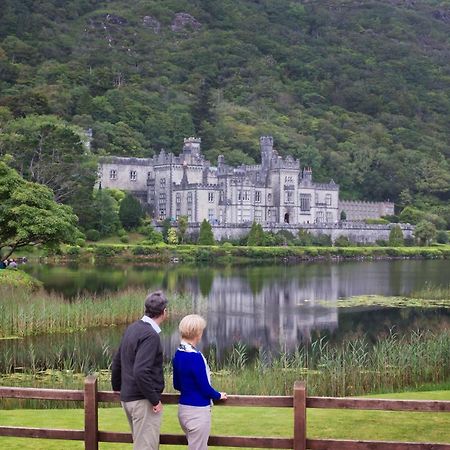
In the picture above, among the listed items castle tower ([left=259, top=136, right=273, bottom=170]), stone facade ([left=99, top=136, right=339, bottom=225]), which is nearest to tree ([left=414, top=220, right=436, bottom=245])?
stone facade ([left=99, top=136, right=339, bottom=225])

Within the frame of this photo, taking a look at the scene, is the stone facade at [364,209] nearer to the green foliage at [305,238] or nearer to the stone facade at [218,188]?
the stone facade at [218,188]

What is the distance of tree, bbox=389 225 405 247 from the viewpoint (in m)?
89.6

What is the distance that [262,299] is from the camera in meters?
38.6

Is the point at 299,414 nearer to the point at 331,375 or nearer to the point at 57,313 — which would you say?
the point at 331,375

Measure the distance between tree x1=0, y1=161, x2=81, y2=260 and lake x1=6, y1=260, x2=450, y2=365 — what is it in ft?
8.28

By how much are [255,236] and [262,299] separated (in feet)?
134

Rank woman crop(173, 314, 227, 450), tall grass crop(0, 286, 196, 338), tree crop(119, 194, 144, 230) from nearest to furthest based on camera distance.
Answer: woman crop(173, 314, 227, 450) < tall grass crop(0, 286, 196, 338) < tree crop(119, 194, 144, 230)

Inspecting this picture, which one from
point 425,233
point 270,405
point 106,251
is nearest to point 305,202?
point 425,233

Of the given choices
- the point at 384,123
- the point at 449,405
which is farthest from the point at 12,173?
the point at 384,123

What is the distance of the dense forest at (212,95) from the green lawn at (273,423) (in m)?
58.3

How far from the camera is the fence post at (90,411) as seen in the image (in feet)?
29.4

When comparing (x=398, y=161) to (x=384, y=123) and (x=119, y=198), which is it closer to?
(x=384, y=123)

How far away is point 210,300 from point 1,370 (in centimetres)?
1762

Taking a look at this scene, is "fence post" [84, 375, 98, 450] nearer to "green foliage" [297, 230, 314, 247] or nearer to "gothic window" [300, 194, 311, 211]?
"green foliage" [297, 230, 314, 247]
